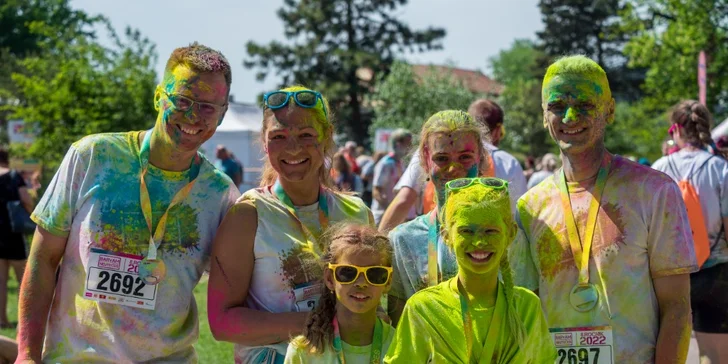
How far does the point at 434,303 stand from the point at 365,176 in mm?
12826

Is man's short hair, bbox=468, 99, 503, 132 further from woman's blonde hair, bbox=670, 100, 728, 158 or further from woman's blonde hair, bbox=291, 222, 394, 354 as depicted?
woman's blonde hair, bbox=291, 222, 394, 354

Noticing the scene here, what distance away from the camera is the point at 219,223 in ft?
11.7

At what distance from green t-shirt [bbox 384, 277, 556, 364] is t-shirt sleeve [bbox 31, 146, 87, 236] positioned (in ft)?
4.48

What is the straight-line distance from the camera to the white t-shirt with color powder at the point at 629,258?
3.15 metres

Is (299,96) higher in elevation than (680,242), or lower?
higher

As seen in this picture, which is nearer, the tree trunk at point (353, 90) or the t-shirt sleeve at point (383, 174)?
the t-shirt sleeve at point (383, 174)

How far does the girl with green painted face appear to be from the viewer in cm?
284

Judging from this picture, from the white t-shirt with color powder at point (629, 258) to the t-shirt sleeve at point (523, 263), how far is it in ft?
0.27

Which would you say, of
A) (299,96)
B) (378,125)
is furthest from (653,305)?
(378,125)

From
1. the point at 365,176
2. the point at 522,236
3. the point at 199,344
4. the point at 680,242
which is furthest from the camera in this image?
the point at 365,176

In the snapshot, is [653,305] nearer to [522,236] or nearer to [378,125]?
[522,236]

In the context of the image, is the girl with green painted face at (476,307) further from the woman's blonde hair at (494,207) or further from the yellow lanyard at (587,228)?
the yellow lanyard at (587,228)

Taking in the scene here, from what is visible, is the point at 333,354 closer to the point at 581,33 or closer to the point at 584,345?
the point at 584,345

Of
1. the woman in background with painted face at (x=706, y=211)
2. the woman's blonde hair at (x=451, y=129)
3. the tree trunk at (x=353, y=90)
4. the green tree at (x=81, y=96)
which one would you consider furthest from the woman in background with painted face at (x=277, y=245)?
the tree trunk at (x=353, y=90)
